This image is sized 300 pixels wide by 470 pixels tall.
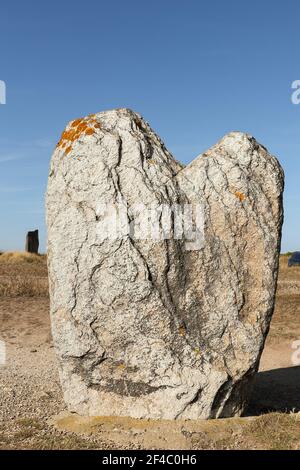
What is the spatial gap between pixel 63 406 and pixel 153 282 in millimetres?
2727

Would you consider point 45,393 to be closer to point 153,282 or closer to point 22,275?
point 153,282

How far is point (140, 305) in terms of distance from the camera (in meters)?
7.18

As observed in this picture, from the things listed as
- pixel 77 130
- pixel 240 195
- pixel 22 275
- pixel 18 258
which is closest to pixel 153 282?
pixel 240 195

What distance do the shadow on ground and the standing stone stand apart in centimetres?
2305

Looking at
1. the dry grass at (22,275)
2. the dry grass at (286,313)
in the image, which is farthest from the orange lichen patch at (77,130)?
the dry grass at (22,275)

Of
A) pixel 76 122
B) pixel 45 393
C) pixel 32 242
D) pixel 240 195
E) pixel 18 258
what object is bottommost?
pixel 45 393

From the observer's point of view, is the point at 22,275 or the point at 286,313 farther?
the point at 22,275

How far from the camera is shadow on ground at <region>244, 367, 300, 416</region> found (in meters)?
8.86

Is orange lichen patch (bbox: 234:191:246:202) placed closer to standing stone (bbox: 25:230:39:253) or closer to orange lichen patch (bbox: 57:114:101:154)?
orange lichen patch (bbox: 57:114:101:154)

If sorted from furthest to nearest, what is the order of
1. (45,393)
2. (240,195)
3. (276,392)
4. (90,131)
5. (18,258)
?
(18,258) < (276,392) < (45,393) < (240,195) < (90,131)

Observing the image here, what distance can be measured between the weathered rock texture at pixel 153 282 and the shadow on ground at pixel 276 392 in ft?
3.94

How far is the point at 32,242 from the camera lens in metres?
33.1

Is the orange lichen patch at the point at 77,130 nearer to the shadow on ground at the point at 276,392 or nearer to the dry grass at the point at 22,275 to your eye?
the shadow on ground at the point at 276,392
